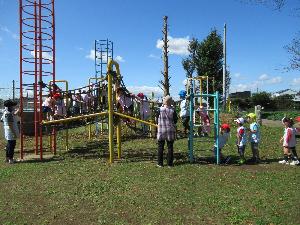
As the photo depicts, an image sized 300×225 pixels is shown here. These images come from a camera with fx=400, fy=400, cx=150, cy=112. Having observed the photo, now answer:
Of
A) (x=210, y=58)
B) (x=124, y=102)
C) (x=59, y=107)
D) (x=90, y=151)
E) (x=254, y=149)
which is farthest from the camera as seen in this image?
(x=210, y=58)

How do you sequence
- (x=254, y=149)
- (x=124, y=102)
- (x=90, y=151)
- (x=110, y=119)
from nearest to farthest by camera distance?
(x=254, y=149), (x=110, y=119), (x=124, y=102), (x=90, y=151)

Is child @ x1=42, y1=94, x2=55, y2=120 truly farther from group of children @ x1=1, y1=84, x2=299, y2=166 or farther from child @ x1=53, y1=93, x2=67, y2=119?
child @ x1=53, y1=93, x2=67, y2=119

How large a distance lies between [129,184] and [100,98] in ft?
13.9

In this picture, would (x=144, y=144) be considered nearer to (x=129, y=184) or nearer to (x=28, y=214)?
(x=129, y=184)

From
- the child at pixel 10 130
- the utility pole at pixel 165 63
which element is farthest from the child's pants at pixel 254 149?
the utility pole at pixel 165 63

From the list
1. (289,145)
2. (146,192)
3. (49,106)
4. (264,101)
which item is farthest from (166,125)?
(264,101)

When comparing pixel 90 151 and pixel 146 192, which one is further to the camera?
pixel 90 151

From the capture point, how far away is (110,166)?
9.38 meters

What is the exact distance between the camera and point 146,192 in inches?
270

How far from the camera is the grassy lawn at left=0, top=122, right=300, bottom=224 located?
5594 millimetres

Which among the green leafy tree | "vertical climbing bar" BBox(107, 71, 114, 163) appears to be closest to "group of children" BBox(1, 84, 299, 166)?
"vertical climbing bar" BBox(107, 71, 114, 163)

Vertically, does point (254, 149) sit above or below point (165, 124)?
below

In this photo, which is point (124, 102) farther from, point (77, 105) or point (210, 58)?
point (210, 58)

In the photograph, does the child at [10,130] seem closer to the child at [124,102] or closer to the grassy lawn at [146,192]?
the grassy lawn at [146,192]
